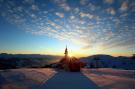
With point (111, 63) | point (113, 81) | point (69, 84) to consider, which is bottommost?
point (69, 84)

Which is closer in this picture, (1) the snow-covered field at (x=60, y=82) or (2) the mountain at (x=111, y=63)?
→ (1) the snow-covered field at (x=60, y=82)

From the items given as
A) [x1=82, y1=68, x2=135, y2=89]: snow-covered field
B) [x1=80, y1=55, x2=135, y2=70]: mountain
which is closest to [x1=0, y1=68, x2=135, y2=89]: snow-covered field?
[x1=82, y1=68, x2=135, y2=89]: snow-covered field

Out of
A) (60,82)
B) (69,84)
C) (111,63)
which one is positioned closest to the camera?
(69,84)

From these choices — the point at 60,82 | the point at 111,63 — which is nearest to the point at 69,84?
the point at 60,82

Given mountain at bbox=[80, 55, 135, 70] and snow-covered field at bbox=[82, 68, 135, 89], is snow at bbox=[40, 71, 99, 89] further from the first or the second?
mountain at bbox=[80, 55, 135, 70]

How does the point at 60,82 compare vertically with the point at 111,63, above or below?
below

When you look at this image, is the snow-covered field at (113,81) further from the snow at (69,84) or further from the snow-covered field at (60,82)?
the snow at (69,84)

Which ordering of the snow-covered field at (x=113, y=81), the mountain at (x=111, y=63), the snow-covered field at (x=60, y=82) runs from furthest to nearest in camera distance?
the mountain at (x=111, y=63)
the snow-covered field at (x=113, y=81)
the snow-covered field at (x=60, y=82)

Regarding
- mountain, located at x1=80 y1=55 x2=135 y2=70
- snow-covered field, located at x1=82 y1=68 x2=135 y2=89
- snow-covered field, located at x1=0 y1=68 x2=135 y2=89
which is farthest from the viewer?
mountain, located at x1=80 y1=55 x2=135 y2=70

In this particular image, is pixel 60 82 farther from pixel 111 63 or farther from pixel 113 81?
pixel 111 63

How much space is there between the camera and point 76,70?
14.0 metres

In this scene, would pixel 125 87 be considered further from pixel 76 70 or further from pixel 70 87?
pixel 76 70

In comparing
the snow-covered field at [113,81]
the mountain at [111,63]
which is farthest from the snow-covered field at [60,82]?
the mountain at [111,63]

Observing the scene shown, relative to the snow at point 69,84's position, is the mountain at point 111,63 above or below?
above
